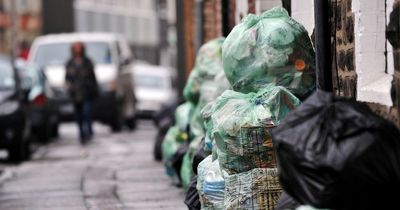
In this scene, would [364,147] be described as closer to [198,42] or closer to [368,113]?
[368,113]

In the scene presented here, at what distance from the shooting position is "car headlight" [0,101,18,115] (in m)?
15.9

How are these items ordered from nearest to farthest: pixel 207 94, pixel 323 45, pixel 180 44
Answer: pixel 323 45 → pixel 207 94 → pixel 180 44

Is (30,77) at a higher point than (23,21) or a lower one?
higher

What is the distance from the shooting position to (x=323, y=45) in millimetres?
6672

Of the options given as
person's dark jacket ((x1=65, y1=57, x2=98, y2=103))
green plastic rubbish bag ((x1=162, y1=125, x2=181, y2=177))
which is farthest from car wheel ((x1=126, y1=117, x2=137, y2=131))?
green plastic rubbish bag ((x1=162, y1=125, x2=181, y2=177))

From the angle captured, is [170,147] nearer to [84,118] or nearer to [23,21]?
[84,118]

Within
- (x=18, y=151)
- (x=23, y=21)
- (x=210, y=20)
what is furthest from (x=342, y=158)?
(x=23, y=21)

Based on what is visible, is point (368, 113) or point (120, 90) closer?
point (368, 113)

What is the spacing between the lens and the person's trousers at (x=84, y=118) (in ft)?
59.4

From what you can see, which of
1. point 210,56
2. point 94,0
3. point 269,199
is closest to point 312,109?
point 269,199

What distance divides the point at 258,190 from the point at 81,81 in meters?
11.2

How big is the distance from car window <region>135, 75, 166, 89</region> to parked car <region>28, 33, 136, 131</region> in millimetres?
9261

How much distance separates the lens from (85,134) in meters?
18.6

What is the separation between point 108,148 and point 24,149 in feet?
7.70
